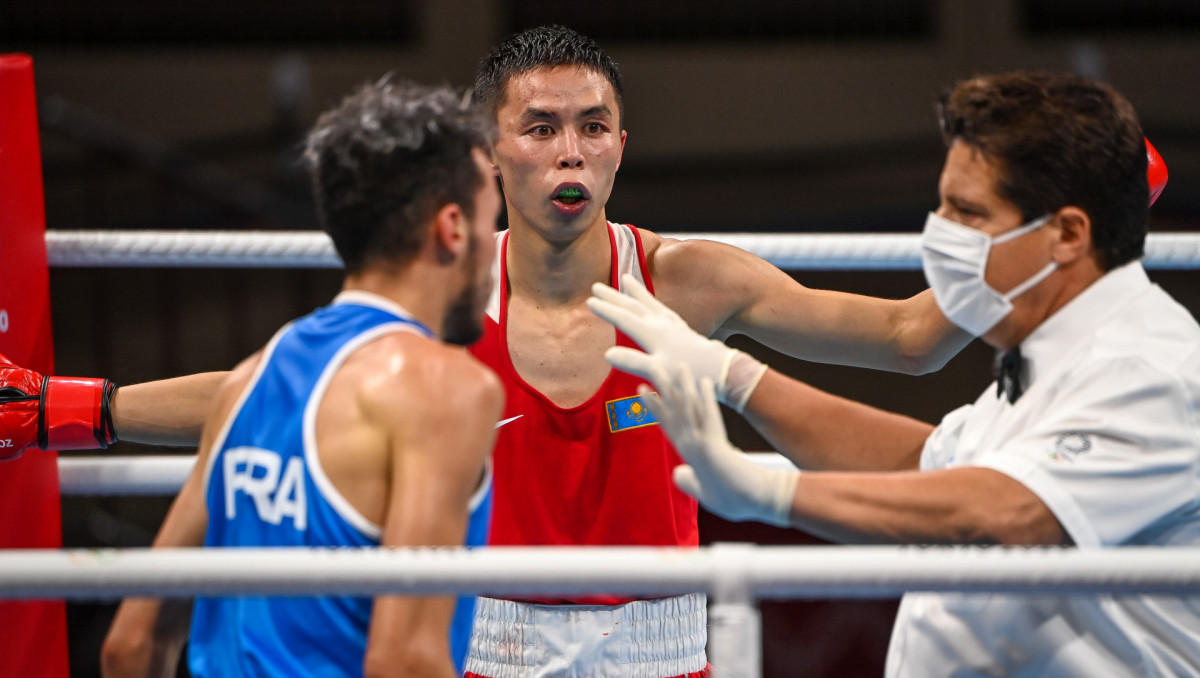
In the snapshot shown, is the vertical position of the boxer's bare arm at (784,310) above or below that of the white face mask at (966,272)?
below

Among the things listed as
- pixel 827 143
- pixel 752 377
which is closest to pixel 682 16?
pixel 827 143

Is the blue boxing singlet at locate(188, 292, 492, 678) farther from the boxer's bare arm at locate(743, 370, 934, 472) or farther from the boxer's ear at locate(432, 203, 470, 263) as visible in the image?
the boxer's bare arm at locate(743, 370, 934, 472)

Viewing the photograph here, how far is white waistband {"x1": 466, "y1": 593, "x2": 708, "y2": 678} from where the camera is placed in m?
2.14

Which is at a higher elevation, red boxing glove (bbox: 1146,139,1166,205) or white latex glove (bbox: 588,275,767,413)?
red boxing glove (bbox: 1146,139,1166,205)

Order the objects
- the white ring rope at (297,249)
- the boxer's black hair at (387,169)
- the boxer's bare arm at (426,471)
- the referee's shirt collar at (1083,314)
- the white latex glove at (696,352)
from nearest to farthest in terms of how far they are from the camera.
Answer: the boxer's bare arm at (426,471) → the boxer's black hair at (387,169) → the referee's shirt collar at (1083,314) → the white latex glove at (696,352) → the white ring rope at (297,249)

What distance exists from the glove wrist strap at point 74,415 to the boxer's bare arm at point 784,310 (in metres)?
1.05

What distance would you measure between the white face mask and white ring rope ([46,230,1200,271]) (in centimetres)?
68

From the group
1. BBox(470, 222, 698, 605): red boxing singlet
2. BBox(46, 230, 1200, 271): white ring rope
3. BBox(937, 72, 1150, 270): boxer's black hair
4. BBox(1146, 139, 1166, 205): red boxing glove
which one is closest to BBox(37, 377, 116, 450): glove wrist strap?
BBox(46, 230, 1200, 271): white ring rope

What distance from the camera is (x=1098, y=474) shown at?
4.78 feet

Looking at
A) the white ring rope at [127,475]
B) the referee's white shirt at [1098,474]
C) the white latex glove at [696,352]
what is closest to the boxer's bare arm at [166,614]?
the white latex glove at [696,352]

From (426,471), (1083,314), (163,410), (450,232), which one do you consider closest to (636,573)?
(426,471)

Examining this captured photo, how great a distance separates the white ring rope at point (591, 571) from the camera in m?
1.15

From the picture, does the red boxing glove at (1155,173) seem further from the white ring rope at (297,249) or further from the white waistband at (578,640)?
the white waistband at (578,640)

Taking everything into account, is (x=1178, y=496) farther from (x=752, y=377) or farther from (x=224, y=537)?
(x=224, y=537)
